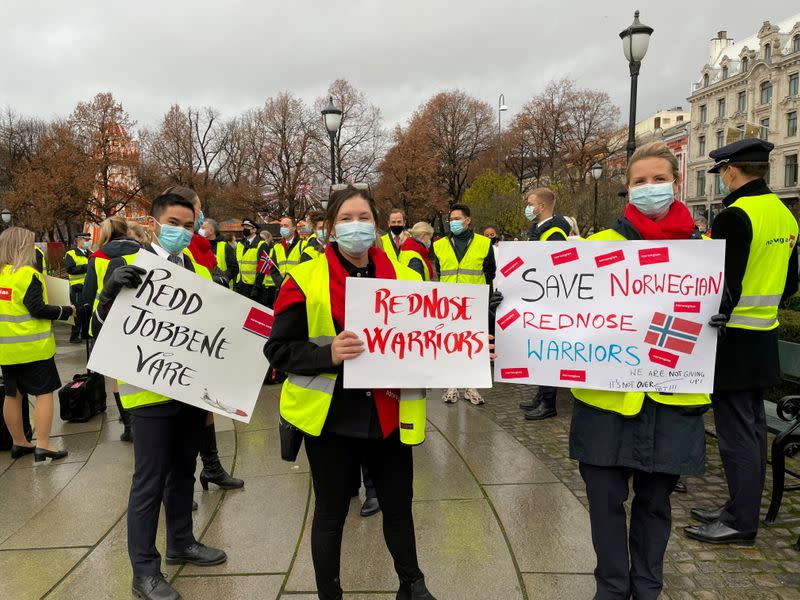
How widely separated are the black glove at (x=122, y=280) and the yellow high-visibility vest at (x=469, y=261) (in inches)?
151

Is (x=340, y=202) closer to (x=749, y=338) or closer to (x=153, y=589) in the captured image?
(x=153, y=589)

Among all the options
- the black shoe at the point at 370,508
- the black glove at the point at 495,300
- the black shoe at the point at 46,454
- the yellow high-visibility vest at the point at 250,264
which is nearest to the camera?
the black glove at the point at 495,300

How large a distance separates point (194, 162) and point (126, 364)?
171ft

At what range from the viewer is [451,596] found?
281cm

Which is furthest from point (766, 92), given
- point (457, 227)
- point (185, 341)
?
point (185, 341)

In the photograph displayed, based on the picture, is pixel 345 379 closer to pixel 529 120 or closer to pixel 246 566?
pixel 246 566

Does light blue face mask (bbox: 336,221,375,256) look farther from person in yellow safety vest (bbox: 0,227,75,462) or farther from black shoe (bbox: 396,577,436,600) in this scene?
person in yellow safety vest (bbox: 0,227,75,462)

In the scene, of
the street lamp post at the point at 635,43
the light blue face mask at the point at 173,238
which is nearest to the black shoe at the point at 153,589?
the light blue face mask at the point at 173,238

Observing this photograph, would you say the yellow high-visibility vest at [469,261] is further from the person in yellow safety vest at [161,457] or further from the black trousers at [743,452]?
the person in yellow safety vest at [161,457]

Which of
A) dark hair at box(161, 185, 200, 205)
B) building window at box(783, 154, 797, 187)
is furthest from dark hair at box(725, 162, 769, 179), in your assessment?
building window at box(783, 154, 797, 187)

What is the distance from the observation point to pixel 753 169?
319cm

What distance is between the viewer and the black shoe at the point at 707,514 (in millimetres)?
3500

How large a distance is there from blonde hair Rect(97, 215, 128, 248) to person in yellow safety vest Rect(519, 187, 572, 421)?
3.68 metres

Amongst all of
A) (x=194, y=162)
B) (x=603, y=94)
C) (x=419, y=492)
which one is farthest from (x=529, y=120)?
(x=419, y=492)
